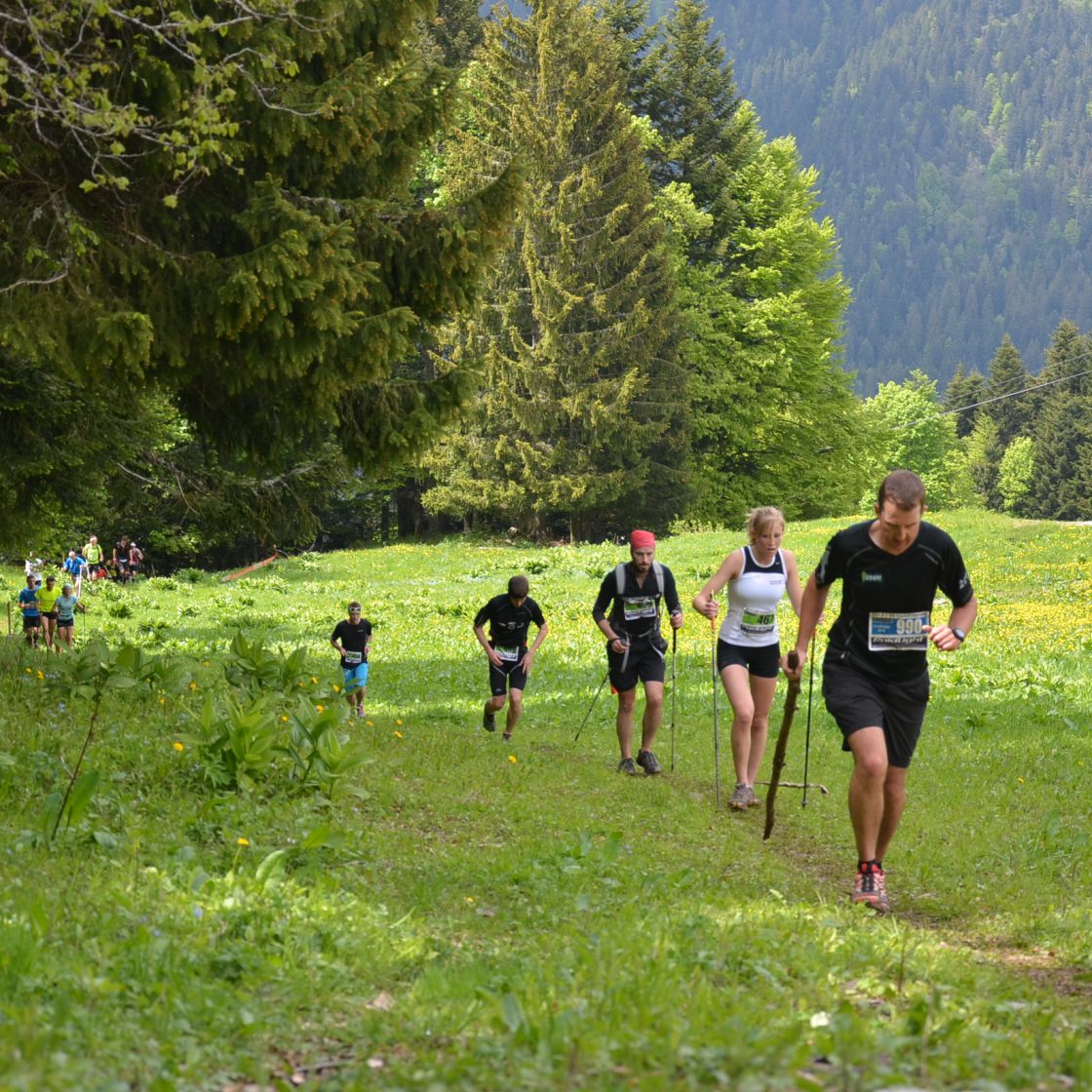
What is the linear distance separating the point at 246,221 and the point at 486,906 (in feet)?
17.8

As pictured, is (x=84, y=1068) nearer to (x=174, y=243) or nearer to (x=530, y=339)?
(x=174, y=243)

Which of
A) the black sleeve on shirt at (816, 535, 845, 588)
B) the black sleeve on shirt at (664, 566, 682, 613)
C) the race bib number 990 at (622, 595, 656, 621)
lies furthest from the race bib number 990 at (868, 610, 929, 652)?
the race bib number 990 at (622, 595, 656, 621)

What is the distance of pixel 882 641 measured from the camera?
288 inches

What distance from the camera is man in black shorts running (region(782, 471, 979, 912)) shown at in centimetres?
720

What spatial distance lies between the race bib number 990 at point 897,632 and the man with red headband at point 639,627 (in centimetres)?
390

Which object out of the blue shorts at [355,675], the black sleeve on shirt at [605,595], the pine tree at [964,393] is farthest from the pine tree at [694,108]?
the pine tree at [964,393]

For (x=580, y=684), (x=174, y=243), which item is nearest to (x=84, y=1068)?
(x=174, y=243)

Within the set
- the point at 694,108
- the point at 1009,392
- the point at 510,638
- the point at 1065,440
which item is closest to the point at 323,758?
the point at 510,638

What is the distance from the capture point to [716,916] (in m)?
6.23

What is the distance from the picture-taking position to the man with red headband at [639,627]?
37.0 feet

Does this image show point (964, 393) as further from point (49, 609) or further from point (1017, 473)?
point (49, 609)

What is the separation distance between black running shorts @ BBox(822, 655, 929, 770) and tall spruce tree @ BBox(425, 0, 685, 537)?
3883cm

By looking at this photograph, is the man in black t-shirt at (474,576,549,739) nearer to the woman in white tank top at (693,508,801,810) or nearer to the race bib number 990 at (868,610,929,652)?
the woman in white tank top at (693,508,801,810)

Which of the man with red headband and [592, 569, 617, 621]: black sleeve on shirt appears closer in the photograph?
the man with red headband
